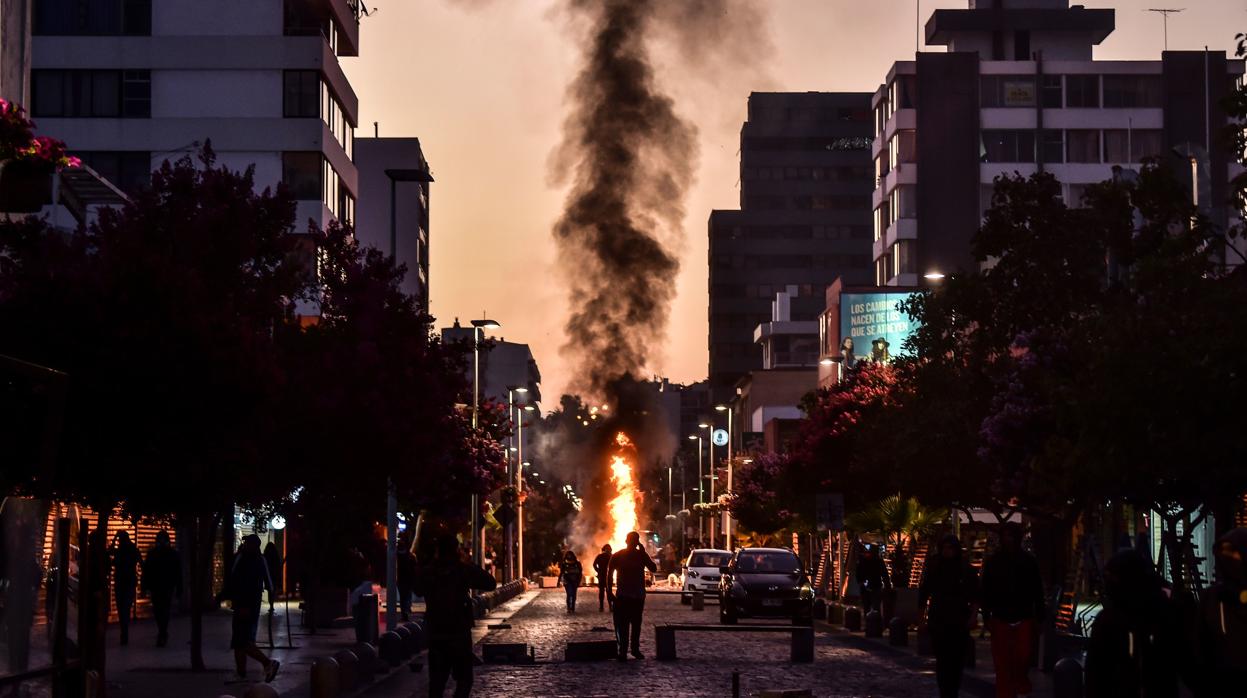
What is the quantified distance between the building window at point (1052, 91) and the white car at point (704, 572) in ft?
173

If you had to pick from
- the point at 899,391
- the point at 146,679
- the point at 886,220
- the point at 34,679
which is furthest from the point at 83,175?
the point at 886,220

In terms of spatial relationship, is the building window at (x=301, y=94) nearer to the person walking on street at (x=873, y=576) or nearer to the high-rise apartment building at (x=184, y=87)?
the high-rise apartment building at (x=184, y=87)

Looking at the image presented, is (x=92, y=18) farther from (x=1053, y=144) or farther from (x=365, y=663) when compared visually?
(x=1053, y=144)

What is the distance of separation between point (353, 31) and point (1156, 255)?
59891mm

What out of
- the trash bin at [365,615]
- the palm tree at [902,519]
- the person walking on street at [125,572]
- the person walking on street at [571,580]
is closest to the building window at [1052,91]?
the palm tree at [902,519]

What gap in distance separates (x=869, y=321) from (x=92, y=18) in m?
43.7

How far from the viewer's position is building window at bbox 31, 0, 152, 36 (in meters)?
72.6

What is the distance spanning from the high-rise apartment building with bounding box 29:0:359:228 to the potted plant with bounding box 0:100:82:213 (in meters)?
54.0

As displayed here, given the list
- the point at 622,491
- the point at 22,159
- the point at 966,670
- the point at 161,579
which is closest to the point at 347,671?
the point at 22,159

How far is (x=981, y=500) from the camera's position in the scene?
43375 millimetres

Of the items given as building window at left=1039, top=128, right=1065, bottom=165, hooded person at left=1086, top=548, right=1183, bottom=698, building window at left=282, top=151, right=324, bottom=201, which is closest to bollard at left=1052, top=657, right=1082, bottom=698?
hooded person at left=1086, top=548, right=1183, bottom=698

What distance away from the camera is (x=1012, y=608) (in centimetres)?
2034

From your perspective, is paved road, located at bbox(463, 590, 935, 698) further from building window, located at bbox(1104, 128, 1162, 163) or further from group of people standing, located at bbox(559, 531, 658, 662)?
building window, located at bbox(1104, 128, 1162, 163)

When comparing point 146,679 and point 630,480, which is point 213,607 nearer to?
point 146,679
